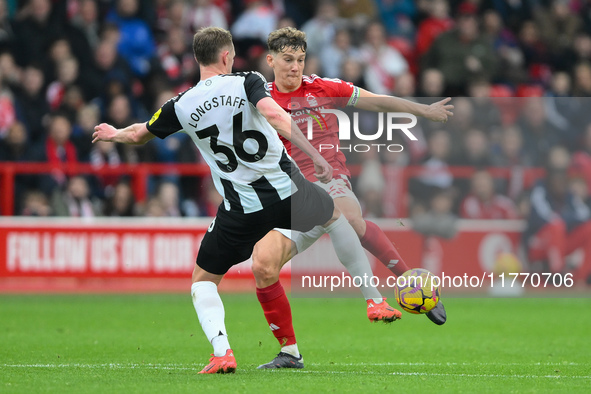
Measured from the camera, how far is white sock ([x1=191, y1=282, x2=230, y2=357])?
6.48 metres

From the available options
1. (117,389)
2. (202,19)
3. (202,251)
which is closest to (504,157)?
(202,19)

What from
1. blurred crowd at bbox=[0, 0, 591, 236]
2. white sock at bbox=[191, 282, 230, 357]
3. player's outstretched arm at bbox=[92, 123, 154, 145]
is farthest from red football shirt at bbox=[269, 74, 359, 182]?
blurred crowd at bbox=[0, 0, 591, 236]

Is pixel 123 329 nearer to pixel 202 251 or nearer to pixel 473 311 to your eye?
pixel 202 251

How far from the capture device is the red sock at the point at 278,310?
23.1 feet

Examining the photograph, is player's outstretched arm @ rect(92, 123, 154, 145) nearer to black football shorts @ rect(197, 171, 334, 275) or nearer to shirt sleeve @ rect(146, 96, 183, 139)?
shirt sleeve @ rect(146, 96, 183, 139)

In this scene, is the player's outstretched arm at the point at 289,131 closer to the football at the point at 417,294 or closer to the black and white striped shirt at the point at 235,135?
the black and white striped shirt at the point at 235,135

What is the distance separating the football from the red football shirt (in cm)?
106

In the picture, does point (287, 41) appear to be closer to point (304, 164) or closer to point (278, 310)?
point (304, 164)

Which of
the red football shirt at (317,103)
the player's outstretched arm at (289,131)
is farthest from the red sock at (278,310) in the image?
the player's outstretched arm at (289,131)

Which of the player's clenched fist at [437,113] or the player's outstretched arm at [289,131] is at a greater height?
the player's clenched fist at [437,113]

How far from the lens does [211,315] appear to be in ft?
21.5

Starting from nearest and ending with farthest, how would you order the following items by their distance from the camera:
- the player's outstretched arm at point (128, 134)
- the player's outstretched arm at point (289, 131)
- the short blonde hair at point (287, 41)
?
the player's outstretched arm at point (289, 131) < the player's outstretched arm at point (128, 134) < the short blonde hair at point (287, 41)

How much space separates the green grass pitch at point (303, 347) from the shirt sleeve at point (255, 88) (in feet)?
5.98

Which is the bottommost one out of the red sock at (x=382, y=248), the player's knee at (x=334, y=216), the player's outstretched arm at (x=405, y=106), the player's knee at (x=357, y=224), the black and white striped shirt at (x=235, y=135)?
the red sock at (x=382, y=248)
